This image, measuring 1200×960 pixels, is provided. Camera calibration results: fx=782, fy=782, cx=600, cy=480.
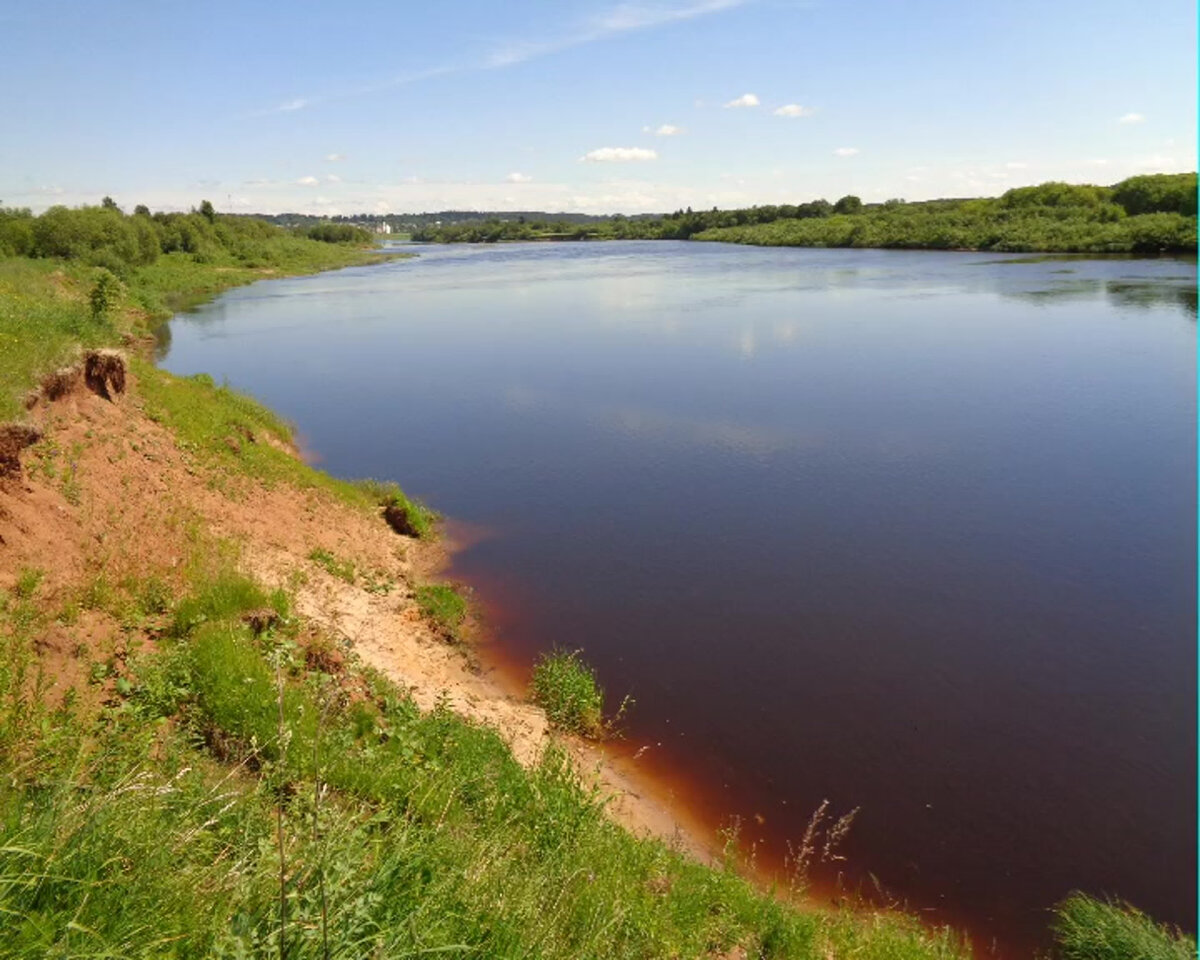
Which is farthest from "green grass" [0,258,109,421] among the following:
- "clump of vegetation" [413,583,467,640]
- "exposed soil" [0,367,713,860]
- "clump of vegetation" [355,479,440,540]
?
"clump of vegetation" [413,583,467,640]

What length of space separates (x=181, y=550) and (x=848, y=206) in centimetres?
12539

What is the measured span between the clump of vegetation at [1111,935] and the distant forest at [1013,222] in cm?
7032

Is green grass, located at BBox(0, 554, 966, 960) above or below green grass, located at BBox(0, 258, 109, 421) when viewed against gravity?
below

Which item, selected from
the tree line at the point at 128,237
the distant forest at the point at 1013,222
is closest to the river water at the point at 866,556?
the tree line at the point at 128,237

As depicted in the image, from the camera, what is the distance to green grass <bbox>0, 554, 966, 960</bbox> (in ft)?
10.4

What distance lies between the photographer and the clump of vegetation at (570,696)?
10.1m

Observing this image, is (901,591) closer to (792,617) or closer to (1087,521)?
(792,617)

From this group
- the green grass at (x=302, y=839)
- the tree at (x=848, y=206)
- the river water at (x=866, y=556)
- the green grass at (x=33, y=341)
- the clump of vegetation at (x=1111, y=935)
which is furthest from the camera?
the tree at (x=848, y=206)

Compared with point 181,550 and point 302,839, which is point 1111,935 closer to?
point 302,839

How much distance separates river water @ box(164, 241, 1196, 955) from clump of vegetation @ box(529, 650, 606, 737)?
49 cm

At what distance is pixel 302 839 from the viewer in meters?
4.08

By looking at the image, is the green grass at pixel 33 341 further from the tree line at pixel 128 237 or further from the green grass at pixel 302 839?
the tree line at pixel 128 237

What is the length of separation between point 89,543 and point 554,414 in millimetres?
15748

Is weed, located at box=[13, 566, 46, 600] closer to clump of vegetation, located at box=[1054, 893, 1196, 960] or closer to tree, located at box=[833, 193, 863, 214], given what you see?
clump of vegetation, located at box=[1054, 893, 1196, 960]
